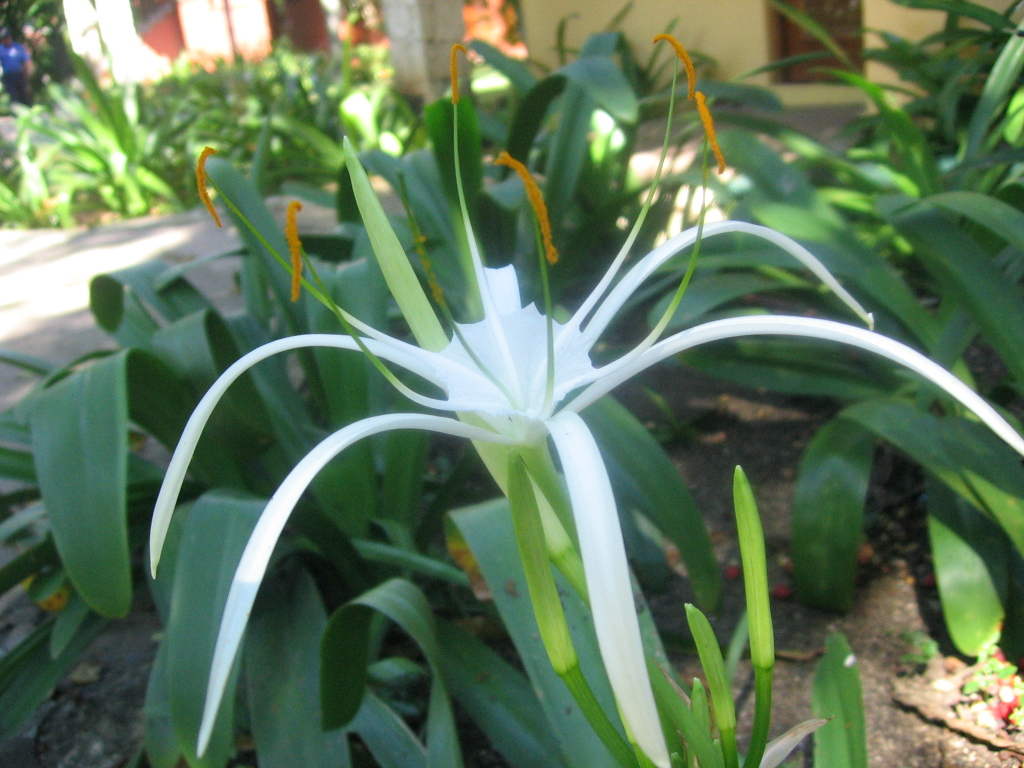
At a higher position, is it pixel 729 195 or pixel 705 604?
pixel 729 195

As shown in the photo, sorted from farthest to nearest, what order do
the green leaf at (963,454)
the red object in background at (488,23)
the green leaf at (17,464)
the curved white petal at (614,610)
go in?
the red object in background at (488,23) < the green leaf at (17,464) < the green leaf at (963,454) < the curved white petal at (614,610)

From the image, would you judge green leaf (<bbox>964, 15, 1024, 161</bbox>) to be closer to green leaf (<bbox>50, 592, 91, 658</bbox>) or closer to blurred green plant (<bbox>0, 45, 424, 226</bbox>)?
green leaf (<bbox>50, 592, 91, 658</bbox>)

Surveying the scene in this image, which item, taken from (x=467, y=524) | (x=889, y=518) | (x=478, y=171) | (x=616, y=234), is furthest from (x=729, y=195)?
(x=467, y=524)

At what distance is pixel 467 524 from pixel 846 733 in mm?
455

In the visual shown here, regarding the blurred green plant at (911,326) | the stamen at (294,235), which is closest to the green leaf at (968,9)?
the blurred green plant at (911,326)

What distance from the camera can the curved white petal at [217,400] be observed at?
55 centimetres

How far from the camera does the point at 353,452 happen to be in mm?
1419

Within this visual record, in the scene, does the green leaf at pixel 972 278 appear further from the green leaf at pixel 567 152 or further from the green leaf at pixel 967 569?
the green leaf at pixel 567 152

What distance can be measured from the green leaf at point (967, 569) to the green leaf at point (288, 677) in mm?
827

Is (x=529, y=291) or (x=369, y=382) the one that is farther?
(x=529, y=291)

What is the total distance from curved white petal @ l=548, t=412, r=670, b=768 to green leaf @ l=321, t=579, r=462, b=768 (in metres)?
0.55

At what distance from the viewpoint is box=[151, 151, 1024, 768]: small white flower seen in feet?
1.47

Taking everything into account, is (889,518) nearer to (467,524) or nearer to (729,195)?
(729,195)

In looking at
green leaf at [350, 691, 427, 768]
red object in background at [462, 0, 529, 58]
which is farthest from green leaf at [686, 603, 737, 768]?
red object in background at [462, 0, 529, 58]
